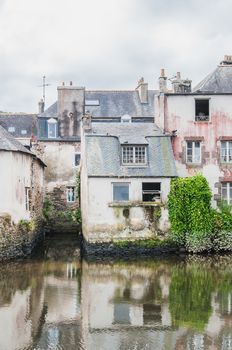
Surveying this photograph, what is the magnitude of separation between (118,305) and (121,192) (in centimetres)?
1222

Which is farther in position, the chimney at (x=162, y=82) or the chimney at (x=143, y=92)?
the chimney at (x=143, y=92)

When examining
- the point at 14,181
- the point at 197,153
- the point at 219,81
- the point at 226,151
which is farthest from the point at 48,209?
the point at 219,81

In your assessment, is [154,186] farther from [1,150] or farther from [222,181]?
[1,150]

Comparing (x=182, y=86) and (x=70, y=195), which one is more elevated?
(x=182, y=86)

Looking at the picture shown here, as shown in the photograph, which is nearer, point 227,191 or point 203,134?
point 227,191

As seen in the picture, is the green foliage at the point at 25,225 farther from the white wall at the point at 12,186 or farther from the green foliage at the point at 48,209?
the green foliage at the point at 48,209

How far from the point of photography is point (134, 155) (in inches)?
1294

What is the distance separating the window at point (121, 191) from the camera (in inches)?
1254

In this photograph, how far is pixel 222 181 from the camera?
34500mm

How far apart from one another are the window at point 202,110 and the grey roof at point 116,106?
16.7 m

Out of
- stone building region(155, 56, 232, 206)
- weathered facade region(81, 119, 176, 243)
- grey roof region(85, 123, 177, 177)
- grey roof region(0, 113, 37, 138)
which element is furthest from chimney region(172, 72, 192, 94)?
grey roof region(0, 113, 37, 138)

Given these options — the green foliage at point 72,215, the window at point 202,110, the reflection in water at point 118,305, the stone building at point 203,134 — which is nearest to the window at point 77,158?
the green foliage at point 72,215

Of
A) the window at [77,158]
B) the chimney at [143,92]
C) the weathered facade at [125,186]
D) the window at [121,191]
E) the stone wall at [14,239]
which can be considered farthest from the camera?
the chimney at [143,92]

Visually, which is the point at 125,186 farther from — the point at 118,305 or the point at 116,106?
the point at 116,106
